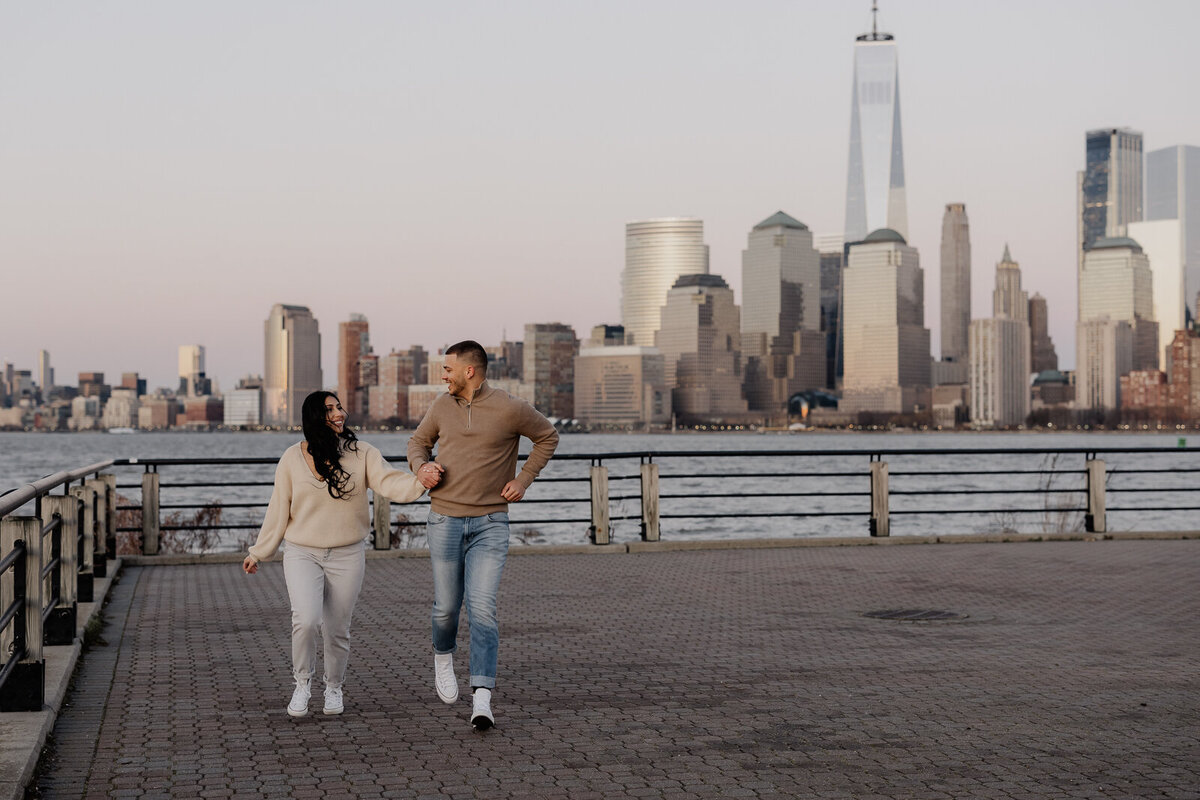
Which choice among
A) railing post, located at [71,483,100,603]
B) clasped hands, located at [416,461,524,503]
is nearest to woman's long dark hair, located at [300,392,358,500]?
clasped hands, located at [416,461,524,503]

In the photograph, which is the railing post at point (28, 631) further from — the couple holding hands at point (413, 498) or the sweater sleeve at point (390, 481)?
the sweater sleeve at point (390, 481)

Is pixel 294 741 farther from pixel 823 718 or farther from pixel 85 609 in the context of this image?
pixel 85 609

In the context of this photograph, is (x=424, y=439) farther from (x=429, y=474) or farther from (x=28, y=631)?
(x=28, y=631)

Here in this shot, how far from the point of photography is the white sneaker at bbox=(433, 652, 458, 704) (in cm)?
765

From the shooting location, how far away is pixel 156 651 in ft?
31.9

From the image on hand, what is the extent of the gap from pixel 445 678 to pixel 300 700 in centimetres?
80

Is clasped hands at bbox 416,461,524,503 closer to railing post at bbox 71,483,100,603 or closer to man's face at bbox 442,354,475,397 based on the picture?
man's face at bbox 442,354,475,397

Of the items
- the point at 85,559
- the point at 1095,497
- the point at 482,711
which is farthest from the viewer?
the point at 1095,497

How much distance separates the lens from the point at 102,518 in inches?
569

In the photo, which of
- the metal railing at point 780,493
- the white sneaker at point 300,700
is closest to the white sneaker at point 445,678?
the white sneaker at point 300,700

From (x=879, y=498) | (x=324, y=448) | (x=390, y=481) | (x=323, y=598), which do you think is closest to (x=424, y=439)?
(x=390, y=481)

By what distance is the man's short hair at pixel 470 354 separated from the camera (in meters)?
7.29

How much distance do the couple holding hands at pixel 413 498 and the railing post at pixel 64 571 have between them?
2097 millimetres

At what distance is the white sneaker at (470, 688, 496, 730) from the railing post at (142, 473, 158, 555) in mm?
10677
